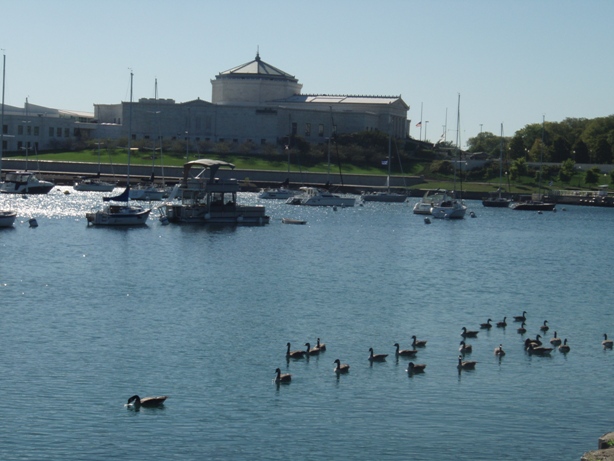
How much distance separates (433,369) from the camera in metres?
33.5

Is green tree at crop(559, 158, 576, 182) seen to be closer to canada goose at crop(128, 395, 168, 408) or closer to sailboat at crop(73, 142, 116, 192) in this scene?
sailboat at crop(73, 142, 116, 192)

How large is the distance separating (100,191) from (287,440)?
373ft

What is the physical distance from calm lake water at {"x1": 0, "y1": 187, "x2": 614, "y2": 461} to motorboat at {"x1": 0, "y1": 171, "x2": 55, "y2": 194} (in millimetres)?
55559

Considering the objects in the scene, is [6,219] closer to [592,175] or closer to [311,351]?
[311,351]

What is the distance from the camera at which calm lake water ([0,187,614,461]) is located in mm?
26547

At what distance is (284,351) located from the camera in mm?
35750

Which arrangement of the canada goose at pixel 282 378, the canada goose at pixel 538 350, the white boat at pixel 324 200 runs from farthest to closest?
the white boat at pixel 324 200
the canada goose at pixel 538 350
the canada goose at pixel 282 378

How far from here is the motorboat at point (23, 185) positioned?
407 ft

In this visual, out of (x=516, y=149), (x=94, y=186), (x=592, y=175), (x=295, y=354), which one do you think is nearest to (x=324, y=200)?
(x=94, y=186)

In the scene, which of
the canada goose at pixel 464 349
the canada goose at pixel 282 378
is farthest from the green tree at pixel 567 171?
the canada goose at pixel 282 378

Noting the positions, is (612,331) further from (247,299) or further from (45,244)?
(45,244)

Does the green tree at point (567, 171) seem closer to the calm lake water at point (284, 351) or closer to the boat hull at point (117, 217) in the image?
the boat hull at point (117, 217)

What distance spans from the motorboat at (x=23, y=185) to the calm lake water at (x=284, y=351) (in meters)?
55.6

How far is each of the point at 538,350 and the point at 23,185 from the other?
318ft
